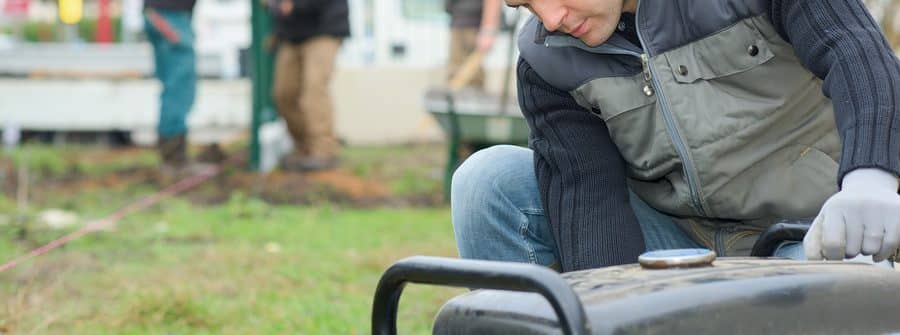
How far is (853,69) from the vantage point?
1824 millimetres

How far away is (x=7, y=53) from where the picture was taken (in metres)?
12.0

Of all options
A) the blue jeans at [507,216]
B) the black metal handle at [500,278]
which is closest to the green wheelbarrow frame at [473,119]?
the blue jeans at [507,216]

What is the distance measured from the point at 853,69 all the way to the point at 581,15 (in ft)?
1.36

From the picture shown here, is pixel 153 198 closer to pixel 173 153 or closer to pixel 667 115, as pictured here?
pixel 173 153

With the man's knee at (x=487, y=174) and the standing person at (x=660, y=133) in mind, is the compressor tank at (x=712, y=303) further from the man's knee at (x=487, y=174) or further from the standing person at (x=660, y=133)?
the man's knee at (x=487, y=174)

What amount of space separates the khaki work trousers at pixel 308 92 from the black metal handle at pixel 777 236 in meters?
5.95

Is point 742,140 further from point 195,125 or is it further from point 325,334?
point 195,125

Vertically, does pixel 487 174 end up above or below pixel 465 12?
above

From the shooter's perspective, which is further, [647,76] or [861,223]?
[647,76]

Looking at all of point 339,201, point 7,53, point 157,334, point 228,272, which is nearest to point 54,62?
point 7,53

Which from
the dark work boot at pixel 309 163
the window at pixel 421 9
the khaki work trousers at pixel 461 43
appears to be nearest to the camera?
the dark work boot at pixel 309 163

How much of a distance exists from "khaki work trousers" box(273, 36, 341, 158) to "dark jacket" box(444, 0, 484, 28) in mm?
799

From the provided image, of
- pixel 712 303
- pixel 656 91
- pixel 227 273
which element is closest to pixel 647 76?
pixel 656 91

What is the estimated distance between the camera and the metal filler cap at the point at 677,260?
1.53 metres
